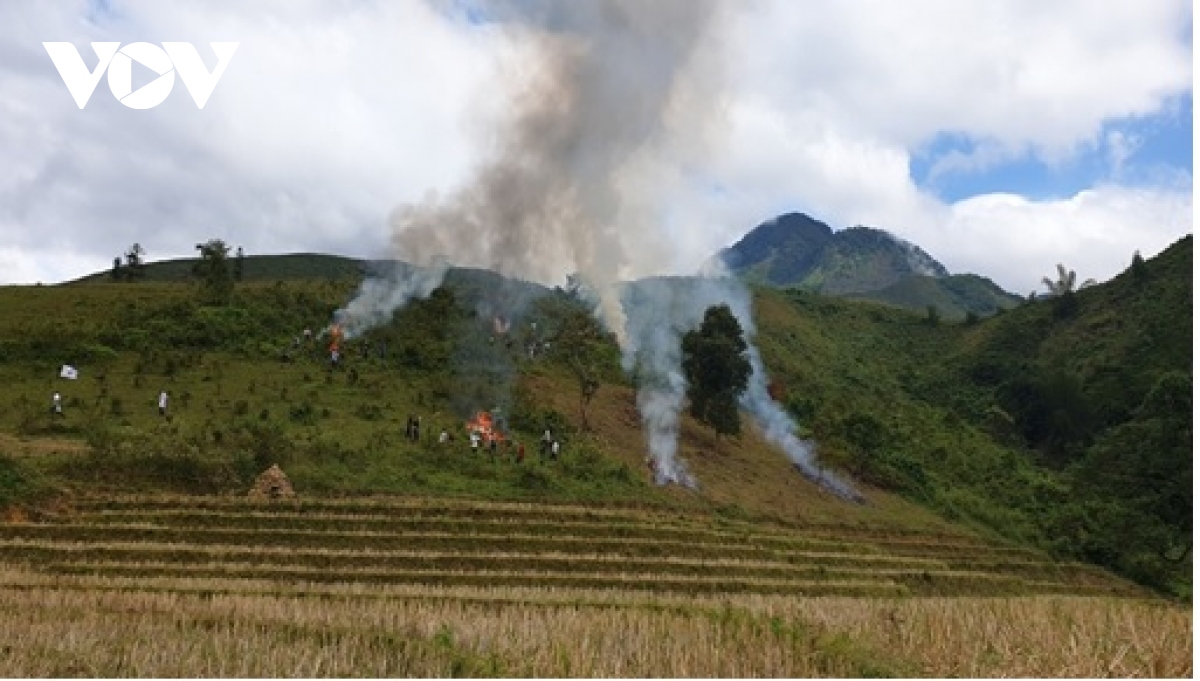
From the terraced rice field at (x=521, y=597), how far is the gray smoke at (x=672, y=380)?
10145 millimetres

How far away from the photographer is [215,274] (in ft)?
244

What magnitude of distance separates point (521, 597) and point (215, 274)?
5362 centimetres

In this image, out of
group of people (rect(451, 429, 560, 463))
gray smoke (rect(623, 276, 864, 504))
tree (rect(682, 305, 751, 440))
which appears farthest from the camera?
tree (rect(682, 305, 751, 440))

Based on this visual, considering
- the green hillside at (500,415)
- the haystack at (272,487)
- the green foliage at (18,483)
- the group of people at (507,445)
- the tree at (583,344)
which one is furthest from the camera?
the tree at (583,344)

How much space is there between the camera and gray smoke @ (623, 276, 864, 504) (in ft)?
202

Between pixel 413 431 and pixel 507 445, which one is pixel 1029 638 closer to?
pixel 413 431

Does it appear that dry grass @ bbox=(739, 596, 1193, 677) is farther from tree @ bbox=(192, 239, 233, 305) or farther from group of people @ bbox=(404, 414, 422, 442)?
tree @ bbox=(192, 239, 233, 305)

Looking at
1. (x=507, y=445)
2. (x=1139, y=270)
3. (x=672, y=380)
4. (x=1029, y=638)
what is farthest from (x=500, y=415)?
(x=1139, y=270)

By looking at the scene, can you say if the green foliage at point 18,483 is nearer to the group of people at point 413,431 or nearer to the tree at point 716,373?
the group of people at point 413,431

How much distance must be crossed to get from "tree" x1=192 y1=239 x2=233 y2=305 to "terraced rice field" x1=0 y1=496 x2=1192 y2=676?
3702cm

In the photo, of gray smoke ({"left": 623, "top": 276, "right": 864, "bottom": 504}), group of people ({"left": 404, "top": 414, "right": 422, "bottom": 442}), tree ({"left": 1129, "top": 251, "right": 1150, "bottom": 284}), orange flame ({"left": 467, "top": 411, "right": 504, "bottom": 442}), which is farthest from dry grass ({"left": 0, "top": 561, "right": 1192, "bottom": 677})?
tree ({"left": 1129, "top": 251, "right": 1150, "bottom": 284})

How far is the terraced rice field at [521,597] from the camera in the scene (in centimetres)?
1648

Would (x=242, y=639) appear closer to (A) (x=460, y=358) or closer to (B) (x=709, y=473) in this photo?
(B) (x=709, y=473)

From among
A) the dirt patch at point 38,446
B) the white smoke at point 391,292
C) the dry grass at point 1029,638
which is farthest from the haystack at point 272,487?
the white smoke at point 391,292
